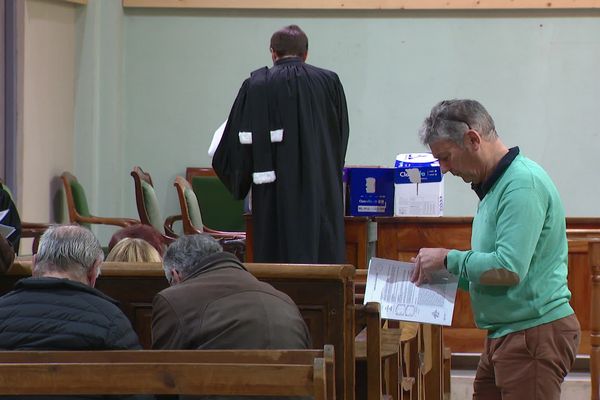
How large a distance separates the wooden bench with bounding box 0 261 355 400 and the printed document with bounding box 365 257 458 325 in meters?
0.08

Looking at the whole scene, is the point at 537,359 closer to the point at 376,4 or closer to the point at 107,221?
the point at 107,221

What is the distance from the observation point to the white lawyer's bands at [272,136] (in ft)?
16.8

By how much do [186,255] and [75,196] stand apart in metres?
4.72

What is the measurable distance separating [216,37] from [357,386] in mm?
5519

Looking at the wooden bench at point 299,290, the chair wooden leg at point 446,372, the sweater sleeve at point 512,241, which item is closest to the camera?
the sweater sleeve at point 512,241

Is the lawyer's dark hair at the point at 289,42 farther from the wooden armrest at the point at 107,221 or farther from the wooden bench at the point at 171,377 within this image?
the wooden bench at the point at 171,377

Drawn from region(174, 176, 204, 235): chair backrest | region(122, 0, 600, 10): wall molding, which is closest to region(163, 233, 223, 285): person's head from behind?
region(174, 176, 204, 235): chair backrest

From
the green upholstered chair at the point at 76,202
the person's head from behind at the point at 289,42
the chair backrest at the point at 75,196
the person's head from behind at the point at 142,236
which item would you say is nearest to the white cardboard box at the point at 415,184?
the person's head from behind at the point at 289,42

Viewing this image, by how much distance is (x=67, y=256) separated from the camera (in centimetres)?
287

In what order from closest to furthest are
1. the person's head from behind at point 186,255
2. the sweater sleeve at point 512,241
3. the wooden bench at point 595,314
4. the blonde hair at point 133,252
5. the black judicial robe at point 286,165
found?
the sweater sleeve at point 512,241 → the person's head from behind at point 186,255 → the blonde hair at point 133,252 → the wooden bench at point 595,314 → the black judicial robe at point 286,165

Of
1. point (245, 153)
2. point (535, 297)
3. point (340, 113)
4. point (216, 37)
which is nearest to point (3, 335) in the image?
point (535, 297)

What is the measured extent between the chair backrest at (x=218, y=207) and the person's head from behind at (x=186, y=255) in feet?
16.7

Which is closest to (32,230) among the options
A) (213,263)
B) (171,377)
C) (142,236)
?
(142,236)

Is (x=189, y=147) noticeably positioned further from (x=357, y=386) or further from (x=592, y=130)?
(x=357, y=386)
